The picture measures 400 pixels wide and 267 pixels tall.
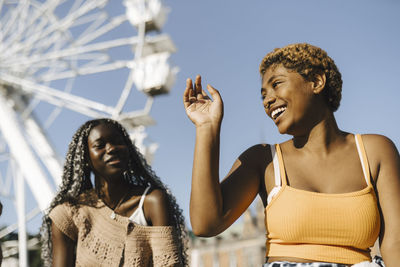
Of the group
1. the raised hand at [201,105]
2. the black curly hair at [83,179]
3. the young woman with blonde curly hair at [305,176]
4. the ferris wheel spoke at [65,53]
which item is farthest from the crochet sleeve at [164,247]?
the ferris wheel spoke at [65,53]

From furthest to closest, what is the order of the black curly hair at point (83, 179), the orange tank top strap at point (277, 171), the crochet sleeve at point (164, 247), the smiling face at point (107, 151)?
the black curly hair at point (83, 179)
the smiling face at point (107, 151)
the crochet sleeve at point (164, 247)
the orange tank top strap at point (277, 171)

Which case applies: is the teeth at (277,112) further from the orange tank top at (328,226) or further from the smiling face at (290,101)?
the orange tank top at (328,226)

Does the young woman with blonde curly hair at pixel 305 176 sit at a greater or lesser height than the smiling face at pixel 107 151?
lesser

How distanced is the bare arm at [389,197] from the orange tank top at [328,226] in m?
0.03

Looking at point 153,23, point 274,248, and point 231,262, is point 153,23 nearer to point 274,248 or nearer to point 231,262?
point 274,248

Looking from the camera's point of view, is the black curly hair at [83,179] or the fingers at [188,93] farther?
the black curly hair at [83,179]

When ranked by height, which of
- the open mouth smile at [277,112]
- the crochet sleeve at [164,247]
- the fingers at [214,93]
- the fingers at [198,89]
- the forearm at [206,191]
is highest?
the fingers at [198,89]

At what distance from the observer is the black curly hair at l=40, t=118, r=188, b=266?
2.53 metres

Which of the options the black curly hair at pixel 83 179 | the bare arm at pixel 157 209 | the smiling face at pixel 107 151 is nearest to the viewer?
the bare arm at pixel 157 209

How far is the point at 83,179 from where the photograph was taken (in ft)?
8.63

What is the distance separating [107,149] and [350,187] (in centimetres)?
142

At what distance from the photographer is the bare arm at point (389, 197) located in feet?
4.37

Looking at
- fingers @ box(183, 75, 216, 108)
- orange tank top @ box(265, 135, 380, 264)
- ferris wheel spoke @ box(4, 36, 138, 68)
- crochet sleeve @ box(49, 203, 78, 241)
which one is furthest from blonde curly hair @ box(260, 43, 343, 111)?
ferris wheel spoke @ box(4, 36, 138, 68)

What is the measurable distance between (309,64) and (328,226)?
0.51m
